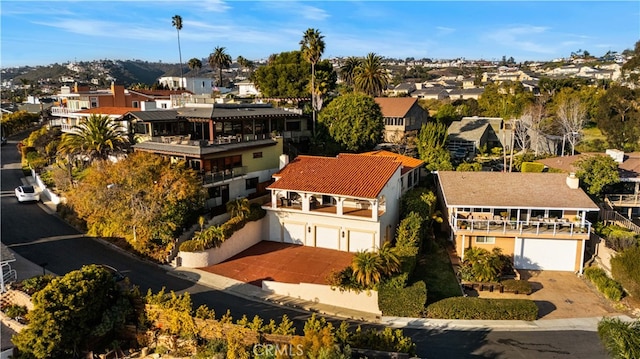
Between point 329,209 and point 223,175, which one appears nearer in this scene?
point 329,209

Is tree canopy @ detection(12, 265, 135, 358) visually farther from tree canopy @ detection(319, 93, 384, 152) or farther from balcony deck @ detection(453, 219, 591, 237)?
tree canopy @ detection(319, 93, 384, 152)

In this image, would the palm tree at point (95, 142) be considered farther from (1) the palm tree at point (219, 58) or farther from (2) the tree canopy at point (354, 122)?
(1) the palm tree at point (219, 58)

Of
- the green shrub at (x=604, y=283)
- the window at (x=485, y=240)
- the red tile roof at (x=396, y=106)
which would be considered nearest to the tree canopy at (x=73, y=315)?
the window at (x=485, y=240)

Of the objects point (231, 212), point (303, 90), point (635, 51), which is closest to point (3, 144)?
point (303, 90)

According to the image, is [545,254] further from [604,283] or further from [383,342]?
[383,342]

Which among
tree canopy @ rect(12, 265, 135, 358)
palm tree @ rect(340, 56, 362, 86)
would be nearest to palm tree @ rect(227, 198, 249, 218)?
tree canopy @ rect(12, 265, 135, 358)

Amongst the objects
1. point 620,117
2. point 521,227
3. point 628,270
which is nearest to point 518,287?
point 521,227

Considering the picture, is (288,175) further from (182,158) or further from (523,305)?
(523,305)
